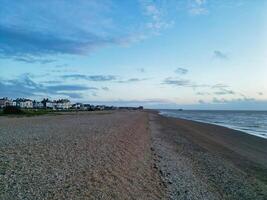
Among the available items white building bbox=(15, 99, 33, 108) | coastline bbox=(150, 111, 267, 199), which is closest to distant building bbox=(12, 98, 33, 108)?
white building bbox=(15, 99, 33, 108)

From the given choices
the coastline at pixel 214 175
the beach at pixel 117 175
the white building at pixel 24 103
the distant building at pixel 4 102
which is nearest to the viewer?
the beach at pixel 117 175

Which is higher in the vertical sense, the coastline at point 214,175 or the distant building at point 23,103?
the distant building at point 23,103

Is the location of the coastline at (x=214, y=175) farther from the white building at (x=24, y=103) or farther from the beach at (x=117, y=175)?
the white building at (x=24, y=103)

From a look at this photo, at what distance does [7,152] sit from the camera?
1383cm

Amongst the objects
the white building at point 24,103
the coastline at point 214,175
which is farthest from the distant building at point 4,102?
the coastline at point 214,175

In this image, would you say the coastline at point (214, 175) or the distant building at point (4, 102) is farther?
the distant building at point (4, 102)

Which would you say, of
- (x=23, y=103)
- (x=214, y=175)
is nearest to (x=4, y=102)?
(x=23, y=103)

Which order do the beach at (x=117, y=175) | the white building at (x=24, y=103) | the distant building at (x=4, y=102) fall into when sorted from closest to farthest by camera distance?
the beach at (x=117, y=175)
the distant building at (x=4, y=102)
the white building at (x=24, y=103)

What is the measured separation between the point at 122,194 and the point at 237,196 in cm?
424

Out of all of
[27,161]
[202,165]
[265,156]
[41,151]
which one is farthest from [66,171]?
[265,156]

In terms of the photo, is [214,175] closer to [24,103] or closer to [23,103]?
[23,103]

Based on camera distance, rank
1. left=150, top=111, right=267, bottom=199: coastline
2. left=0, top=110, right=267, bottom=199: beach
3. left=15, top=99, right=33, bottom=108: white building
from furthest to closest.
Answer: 1. left=15, top=99, right=33, bottom=108: white building
2. left=150, top=111, right=267, bottom=199: coastline
3. left=0, top=110, right=267, bottom=199: beach

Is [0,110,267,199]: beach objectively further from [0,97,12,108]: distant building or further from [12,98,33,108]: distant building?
[12,98,33,108]: distant building

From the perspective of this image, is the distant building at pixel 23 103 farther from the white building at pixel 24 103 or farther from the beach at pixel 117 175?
the beach at pixel 117 175
